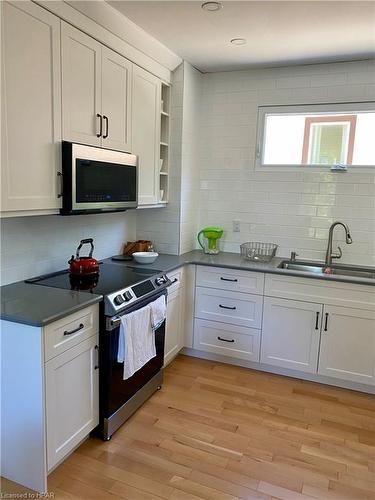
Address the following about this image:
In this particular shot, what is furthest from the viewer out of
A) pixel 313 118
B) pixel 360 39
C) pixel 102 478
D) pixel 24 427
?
pixel 313 118

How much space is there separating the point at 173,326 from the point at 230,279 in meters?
0.60

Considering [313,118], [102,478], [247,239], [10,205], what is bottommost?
[102,478]

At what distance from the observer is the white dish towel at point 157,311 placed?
2416 mm

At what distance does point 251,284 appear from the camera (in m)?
3.03

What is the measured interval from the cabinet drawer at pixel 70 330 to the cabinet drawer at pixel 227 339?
53.4 inches

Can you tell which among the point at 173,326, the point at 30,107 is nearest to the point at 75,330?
the point at 30,107

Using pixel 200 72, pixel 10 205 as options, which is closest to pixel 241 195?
pixel 200 72

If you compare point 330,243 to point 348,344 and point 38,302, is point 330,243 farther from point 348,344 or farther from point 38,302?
point 38,302

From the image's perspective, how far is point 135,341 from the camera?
7.38ft

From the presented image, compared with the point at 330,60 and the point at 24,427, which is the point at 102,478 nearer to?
the point at 24,427

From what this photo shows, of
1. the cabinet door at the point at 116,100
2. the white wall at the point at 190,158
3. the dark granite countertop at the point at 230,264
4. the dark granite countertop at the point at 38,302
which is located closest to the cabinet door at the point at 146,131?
the cabinet door at the point at 116,100

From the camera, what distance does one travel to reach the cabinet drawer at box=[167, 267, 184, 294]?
2.91 metres

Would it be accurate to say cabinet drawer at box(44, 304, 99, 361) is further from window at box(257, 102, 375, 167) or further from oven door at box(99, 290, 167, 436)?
window at box(257, 102, 375, 167)

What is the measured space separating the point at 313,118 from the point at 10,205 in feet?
8.61
